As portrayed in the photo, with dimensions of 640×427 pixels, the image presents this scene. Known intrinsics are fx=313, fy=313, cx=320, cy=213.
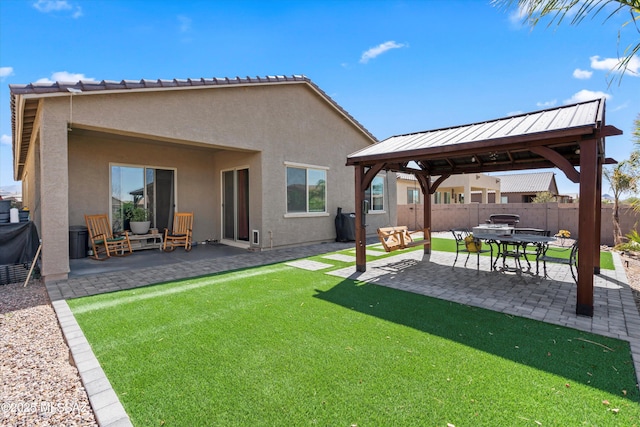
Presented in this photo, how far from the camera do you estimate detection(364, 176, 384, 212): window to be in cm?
1402

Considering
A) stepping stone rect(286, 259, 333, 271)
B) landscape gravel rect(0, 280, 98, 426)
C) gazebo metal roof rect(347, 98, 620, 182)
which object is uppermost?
gazebo metal roof rect(347, 98, 620, 182)

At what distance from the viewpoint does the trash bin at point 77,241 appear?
8.34 meters

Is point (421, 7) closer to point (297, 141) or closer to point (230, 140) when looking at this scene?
point (297, 141)

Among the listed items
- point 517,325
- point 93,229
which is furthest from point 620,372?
point 93,229

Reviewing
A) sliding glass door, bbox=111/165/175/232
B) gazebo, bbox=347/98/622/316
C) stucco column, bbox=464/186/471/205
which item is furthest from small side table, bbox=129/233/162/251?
stucco column, bbox=464/186/471/205

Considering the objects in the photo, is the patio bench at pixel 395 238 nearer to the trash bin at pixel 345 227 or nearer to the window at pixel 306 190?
the trash bin at pixel 345 227

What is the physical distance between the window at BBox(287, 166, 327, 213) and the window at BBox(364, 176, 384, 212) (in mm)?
2846

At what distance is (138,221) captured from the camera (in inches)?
382

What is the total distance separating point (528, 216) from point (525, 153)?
941 cm

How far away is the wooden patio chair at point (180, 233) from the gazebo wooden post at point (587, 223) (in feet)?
31.5

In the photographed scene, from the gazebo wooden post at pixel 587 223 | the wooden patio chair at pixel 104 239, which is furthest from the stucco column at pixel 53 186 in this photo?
the gazebo wooden post at pixel 587 223

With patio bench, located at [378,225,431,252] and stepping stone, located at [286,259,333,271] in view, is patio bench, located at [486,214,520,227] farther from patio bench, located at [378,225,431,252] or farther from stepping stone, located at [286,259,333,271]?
stepping stone, located at [286,259,333,271]

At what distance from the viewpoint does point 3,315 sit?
14.9 feet

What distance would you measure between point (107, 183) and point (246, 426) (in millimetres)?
9566
